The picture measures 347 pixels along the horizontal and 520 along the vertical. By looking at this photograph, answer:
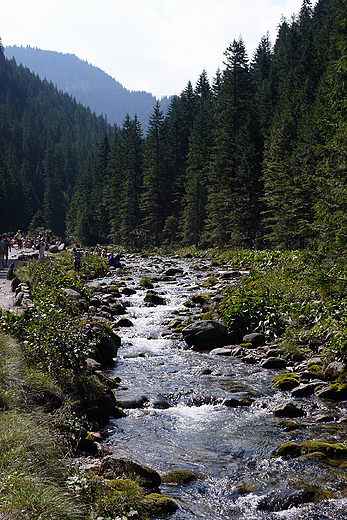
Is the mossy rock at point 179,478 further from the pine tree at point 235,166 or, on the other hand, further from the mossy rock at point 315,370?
the pine tree at point 235,166

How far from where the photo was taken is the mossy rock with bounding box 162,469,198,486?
5445 millimetres

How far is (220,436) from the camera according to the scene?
691 centimetres

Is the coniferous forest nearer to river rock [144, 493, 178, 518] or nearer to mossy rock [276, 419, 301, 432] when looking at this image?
mossy rock [276, 419, 301, 432]

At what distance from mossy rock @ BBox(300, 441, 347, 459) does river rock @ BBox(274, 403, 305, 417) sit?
54.7 inches

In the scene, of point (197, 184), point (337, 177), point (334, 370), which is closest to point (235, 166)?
point (197, 184)

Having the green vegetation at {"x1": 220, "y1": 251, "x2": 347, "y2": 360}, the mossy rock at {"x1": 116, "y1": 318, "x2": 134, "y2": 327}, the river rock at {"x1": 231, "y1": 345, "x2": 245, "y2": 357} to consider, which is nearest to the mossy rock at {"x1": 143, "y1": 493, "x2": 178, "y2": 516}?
the green vegetation at {"x1": 220, "y1": 251, "x2": 347, "y2": 360}

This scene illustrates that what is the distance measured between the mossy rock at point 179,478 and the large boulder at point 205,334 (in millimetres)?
6962

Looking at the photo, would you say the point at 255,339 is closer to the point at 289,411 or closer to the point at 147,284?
the point at 289,411

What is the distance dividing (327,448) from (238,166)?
35267 mm

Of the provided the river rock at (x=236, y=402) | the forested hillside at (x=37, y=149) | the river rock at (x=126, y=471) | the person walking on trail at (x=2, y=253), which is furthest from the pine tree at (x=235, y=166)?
the forested hillside at (x=37, y=149)

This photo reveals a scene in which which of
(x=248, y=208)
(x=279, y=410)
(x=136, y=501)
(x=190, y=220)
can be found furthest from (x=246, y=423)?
(x=190, y=220)

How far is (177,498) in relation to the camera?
16.6ft

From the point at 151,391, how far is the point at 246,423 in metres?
2.48

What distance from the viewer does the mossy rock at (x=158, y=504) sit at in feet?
15.0
